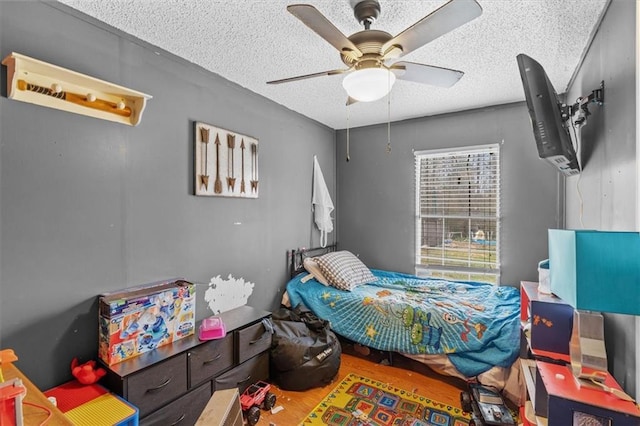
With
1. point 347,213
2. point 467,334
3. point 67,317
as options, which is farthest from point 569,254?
point 347,213

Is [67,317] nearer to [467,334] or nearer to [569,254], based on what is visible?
[569,254]

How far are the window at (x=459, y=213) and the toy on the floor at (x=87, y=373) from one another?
3.17 metres

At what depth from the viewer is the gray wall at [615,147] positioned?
4.25 feet

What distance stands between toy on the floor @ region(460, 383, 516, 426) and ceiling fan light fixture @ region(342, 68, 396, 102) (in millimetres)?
2078

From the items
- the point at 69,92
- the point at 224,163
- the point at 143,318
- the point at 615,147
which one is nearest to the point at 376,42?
the point at 615,147

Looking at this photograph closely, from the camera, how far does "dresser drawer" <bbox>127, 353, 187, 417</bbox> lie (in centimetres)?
160

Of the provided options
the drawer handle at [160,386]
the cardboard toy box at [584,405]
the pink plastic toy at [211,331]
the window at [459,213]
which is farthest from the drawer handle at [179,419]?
the window at [459,213]

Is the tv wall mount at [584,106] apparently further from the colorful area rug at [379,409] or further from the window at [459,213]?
the colorful area rug at [379,409]

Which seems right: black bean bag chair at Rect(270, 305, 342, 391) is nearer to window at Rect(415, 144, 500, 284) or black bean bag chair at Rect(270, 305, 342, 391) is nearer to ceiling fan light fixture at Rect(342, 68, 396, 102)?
window at Rect(415, 144, 500, 284)

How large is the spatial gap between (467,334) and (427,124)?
2.39 m

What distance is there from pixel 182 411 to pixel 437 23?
2.52m

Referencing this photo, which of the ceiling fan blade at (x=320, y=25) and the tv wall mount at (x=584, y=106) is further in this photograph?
the tv wall mount at (x=584, y=106)

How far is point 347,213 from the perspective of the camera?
4.18m

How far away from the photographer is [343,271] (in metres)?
3.21
